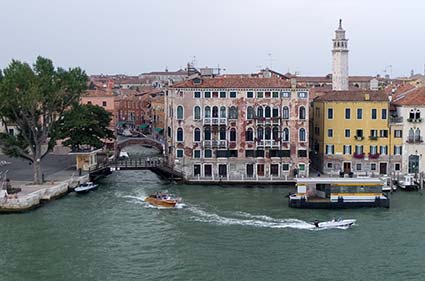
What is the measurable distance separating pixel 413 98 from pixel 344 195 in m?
11.5

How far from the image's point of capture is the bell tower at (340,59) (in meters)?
58.5

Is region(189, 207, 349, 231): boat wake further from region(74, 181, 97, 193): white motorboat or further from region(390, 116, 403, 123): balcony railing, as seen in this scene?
region(390, 116, 403, 123): balcony railing

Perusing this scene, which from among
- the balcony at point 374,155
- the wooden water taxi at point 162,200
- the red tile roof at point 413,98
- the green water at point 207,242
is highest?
the red tile roof at point 413,98

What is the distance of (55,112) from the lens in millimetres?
38125

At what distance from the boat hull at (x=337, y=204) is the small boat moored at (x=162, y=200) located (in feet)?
18.6

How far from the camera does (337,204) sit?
1273 inches

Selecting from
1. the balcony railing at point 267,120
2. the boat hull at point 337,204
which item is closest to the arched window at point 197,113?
the balcony railing at point 267,120

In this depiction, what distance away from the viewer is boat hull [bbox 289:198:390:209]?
32.1 metres

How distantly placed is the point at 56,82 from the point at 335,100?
16614 millimetres

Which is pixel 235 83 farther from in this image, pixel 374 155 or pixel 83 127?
pixel 83 127

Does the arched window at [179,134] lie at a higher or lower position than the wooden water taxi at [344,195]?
higher

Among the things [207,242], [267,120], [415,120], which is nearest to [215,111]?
[267,120]

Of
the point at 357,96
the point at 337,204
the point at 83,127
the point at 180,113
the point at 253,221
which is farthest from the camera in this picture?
the point at 83,127

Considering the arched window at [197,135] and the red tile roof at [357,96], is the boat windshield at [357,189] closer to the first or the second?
the red tile roof at [357,96]
